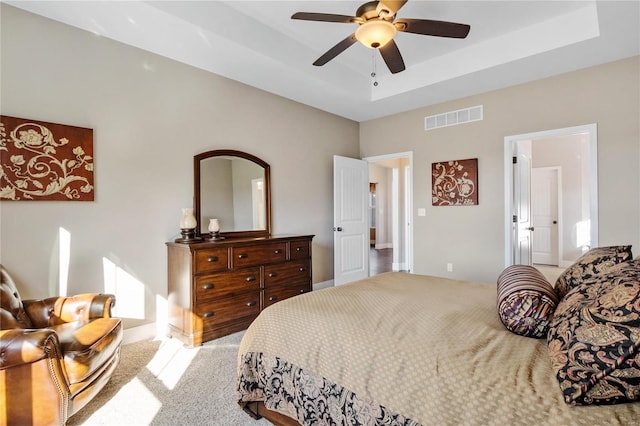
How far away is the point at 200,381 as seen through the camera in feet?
7.63

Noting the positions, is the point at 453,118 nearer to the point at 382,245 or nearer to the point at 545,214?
the point at 545,214

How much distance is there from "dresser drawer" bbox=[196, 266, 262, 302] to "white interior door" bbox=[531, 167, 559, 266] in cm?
604

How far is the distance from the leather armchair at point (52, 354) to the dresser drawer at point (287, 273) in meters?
1.53

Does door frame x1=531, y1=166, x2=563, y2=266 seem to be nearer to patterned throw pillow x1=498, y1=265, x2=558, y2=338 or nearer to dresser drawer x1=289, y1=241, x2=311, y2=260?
dresser drawer x1=289, y1=241, x2=311, y2=260

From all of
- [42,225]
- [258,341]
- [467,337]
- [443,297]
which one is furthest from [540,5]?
[42,225]

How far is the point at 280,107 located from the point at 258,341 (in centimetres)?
344

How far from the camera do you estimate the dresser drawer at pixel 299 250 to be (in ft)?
12.4

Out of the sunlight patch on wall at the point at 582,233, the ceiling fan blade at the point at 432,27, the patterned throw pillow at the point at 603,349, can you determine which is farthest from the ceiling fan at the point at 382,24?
the sunlight patch on wall at the point at 582,233

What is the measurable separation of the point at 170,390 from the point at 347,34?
3.61 m

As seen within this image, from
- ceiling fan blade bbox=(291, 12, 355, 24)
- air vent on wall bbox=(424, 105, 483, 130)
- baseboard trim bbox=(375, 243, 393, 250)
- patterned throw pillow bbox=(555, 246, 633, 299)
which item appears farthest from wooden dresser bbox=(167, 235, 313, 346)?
baseboard trim bbox=(375, 243, 393, 250)

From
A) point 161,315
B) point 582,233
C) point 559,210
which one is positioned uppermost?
point 559,210

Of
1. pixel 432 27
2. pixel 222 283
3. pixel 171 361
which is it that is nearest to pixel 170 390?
pixel 171 361

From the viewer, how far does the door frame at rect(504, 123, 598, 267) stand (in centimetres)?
351

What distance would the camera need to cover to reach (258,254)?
3424 millimetres
